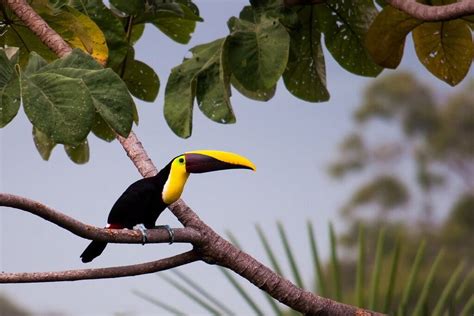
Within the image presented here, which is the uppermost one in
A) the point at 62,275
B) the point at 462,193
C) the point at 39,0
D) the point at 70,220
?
the point at 39,0

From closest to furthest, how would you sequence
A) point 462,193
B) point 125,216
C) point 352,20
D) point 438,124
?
point 125,216, point 352,20, point 462,193, point 438,124

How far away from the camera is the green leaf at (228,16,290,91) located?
222 centimetres

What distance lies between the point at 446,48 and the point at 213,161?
0.91 metres

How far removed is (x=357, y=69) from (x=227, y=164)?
2.61 ft

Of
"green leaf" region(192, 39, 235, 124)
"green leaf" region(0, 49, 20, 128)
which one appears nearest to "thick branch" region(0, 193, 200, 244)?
"green leaf" region(0, 49, 20, 128)

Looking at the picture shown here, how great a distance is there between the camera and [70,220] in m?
1.69

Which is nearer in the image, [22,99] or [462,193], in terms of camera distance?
[22,99]

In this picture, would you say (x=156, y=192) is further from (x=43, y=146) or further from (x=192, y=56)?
(x=43, y=146)

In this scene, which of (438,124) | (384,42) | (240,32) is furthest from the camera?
(438,124)

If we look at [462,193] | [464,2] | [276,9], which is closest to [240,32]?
[276,9]

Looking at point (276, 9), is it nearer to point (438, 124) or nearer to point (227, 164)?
point (227, 164)

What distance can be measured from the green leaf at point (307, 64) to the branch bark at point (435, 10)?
0.36m

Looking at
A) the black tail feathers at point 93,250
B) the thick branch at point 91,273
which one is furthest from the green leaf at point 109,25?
the thick branch at point 91,273

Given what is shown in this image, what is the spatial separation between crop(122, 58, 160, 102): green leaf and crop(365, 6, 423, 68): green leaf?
2.06ft
